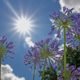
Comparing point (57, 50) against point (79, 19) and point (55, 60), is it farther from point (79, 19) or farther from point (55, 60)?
point (79, 19)

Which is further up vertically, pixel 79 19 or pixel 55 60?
pixel 79 19

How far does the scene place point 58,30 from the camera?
24.8 meters

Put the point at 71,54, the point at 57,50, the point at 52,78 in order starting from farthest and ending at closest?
the point at 71,54
the point at 52,78
the point at 57,50

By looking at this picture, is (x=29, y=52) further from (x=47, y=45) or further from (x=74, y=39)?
(x=74, y=39)

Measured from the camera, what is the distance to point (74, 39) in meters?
25.3

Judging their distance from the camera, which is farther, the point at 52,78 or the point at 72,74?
the point at 52,78

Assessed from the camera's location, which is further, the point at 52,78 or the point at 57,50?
the point at 52,78

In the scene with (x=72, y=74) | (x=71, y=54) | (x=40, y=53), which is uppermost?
(x=71, y=54)

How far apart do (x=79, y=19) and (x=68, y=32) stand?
115 centimetres

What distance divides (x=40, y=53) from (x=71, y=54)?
114 feet

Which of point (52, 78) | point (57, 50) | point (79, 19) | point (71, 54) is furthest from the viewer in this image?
point (71, 54)

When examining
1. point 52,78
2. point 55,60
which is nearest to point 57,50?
point 55,60

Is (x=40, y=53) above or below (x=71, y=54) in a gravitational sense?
below

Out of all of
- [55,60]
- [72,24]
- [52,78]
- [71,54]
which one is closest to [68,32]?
[72,24]
